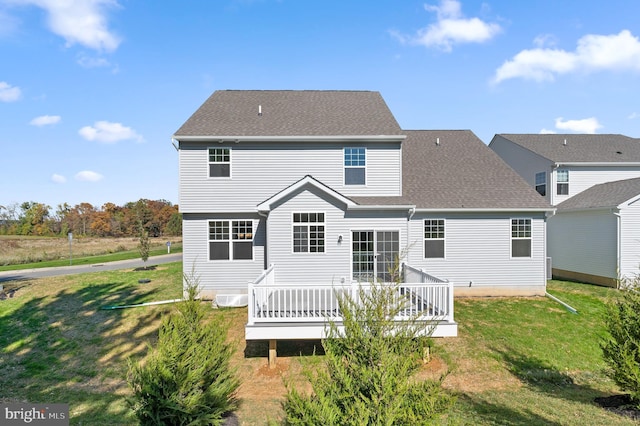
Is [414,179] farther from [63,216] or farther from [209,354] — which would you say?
[63,216]

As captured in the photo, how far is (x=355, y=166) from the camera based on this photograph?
13.4 m

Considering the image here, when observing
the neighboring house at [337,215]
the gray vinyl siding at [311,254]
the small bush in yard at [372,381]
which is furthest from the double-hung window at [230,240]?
the small bush in yard at [372,381]

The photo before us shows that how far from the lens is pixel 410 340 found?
3.88 metres

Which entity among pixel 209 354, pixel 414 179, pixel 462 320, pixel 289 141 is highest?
pixel 289 141

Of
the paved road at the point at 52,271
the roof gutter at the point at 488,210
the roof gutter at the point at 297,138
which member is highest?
the roof gutter at the point at 297,138

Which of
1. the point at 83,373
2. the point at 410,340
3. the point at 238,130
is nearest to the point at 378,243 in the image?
the point at 238,130

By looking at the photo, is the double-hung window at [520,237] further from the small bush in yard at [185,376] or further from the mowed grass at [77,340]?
the mowed grass at [77,340]

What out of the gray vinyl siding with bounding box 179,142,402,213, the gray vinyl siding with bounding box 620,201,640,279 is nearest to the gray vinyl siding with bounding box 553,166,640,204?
the gray vinyl siding with bounding box 620,201,640,279

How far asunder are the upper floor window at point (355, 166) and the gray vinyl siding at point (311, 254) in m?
1.78

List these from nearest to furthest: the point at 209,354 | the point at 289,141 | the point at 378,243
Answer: the point at 209,354
the point at 378,243
the point at 289,141

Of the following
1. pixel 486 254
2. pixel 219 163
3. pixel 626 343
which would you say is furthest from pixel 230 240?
pixel 626 343

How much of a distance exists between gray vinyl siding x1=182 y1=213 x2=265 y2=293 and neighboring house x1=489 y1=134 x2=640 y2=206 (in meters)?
Answer: 16.7

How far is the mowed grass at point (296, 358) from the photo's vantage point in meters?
6.97

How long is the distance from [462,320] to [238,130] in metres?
10.7
